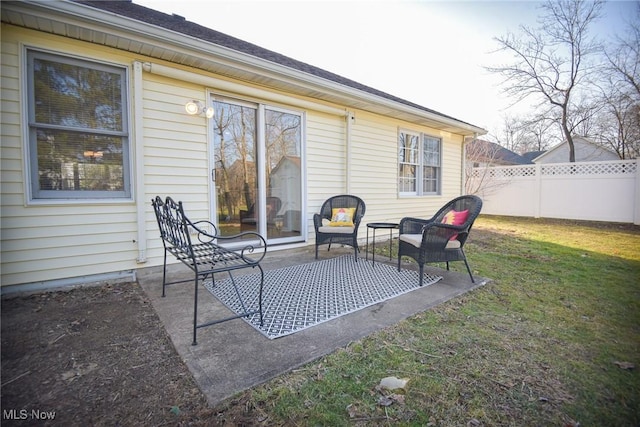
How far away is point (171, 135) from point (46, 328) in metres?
2.47

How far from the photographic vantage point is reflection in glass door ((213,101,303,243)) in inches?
173

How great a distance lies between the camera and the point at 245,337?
2.15 metres

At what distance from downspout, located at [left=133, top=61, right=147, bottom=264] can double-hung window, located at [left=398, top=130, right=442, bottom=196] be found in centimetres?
527

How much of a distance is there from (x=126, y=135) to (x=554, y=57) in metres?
18.2

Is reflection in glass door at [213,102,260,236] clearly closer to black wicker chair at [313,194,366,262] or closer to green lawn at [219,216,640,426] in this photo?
black wicker chair at [313,194,366,262]

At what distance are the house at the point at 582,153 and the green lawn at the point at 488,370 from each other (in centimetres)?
1665

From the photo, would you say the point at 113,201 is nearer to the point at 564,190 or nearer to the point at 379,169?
the point at 379,169

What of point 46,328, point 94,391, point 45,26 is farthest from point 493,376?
point 45,26

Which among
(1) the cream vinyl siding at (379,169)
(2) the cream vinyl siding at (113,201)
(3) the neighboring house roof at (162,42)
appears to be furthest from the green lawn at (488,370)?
(3) the neighboring house roof at (162,42)

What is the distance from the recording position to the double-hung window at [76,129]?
306 cm

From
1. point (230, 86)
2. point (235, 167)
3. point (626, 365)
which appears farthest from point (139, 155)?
point (626, 365)

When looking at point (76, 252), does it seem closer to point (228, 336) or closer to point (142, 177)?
point (142, 177)

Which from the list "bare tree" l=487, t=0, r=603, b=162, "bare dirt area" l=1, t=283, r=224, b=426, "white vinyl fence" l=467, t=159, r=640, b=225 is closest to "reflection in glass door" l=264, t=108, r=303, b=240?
"bare dirt area" l=1, t=283, r=224, b=426

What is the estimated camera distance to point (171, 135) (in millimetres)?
3801
